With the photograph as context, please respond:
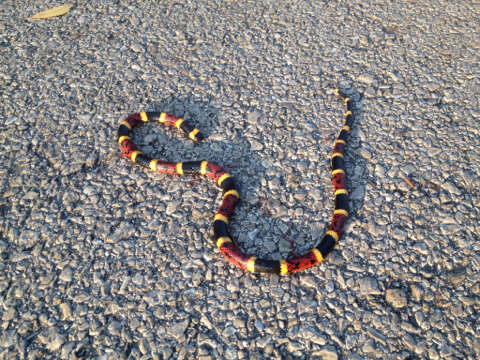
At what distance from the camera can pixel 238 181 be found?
4.38 meters

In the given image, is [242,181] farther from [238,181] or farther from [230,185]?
[230,185]

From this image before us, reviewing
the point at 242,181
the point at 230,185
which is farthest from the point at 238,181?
the point at 230,185

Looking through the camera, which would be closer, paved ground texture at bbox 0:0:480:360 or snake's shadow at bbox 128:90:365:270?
paved ground texture at bbox 0:0:480:360

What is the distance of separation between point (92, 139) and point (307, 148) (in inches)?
95.0

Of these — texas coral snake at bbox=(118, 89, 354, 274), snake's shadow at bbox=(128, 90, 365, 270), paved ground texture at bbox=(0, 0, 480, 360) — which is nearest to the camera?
paved ground texture at bbox=(0, 0, 480, 360)

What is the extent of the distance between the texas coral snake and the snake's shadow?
0.09 meters

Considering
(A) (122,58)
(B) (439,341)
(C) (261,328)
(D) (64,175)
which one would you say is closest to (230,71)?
(A) (122,58)

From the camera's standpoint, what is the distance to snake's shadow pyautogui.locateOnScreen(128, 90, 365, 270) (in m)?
3.89

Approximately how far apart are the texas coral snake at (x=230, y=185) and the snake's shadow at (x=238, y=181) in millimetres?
93

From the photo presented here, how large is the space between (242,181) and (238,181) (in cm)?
4

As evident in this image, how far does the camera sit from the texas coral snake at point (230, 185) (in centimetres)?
361

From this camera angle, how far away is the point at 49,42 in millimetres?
6043

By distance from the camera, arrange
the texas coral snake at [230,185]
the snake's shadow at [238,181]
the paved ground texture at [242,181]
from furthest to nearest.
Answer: the snake's shadow at [238,181] → the texas coral snake at [230,185] → the paved ground texture at [242,181]

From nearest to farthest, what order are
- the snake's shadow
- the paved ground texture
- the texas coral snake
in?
1. the paved ground texture
2. the texas coral snake
3. the snake's shadow
